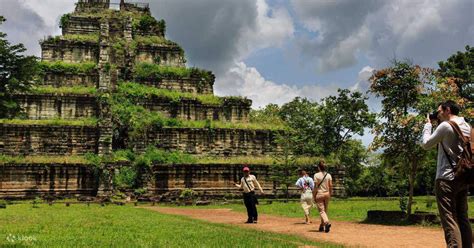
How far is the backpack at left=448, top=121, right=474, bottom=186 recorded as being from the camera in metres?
7.16

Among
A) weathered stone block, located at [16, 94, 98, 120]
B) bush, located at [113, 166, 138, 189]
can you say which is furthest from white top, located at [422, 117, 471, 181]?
weathered stone block, located at [16, 94, 98, 120]

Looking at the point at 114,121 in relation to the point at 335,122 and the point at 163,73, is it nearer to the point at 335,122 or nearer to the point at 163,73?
the point at 163,73

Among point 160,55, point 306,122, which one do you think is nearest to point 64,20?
point 160,55

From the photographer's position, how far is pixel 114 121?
3753 centimetres

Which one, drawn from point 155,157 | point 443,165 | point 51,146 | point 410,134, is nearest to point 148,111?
point 155,157

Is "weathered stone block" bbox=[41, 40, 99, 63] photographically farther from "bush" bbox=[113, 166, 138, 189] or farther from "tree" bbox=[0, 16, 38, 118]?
"tree" bbox=[0, 16, 38, 118]

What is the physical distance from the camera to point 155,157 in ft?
117

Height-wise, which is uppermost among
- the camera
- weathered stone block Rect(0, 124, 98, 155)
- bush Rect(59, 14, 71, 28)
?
bush Rect(59, 14, 71, 28)

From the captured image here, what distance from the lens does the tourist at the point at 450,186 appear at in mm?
7277

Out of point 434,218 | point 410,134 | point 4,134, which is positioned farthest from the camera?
point 4,134

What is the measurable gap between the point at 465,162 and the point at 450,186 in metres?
0.43

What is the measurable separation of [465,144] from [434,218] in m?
10.5

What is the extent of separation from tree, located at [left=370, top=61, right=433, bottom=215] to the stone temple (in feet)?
58.8

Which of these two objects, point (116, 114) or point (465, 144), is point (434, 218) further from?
point (116, 114)
